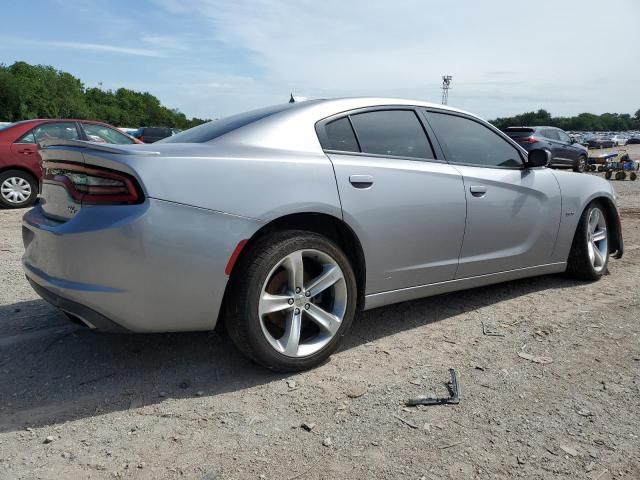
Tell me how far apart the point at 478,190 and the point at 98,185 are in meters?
2.42

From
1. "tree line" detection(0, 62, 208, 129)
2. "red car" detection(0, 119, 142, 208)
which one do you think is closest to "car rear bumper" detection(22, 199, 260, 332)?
"red car" detection(0, 119, 142, 208)

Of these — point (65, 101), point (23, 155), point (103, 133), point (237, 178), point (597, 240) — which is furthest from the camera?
point (65, 101)

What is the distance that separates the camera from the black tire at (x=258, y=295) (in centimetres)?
268

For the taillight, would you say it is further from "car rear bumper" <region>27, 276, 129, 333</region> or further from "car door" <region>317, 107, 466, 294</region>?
"car door" <region>317, 107, 466, 294</region>

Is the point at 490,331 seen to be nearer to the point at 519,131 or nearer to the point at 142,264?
the point at 142,264

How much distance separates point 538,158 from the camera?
4.12 m

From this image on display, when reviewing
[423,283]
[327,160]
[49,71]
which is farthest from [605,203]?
[49,71]

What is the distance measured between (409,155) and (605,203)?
252cm

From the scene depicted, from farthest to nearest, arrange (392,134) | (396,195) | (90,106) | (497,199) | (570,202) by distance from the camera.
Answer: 1. (90,106)
2. (570,202)
3. (497,199)
4. (392,134)
5. (396,195)

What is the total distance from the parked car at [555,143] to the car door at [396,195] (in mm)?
15697

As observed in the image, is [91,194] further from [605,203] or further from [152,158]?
[605,203]

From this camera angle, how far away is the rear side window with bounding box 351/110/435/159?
10.8 feet

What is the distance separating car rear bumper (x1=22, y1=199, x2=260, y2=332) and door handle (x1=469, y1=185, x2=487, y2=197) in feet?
5.50

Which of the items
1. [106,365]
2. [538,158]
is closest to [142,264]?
[106,365]
